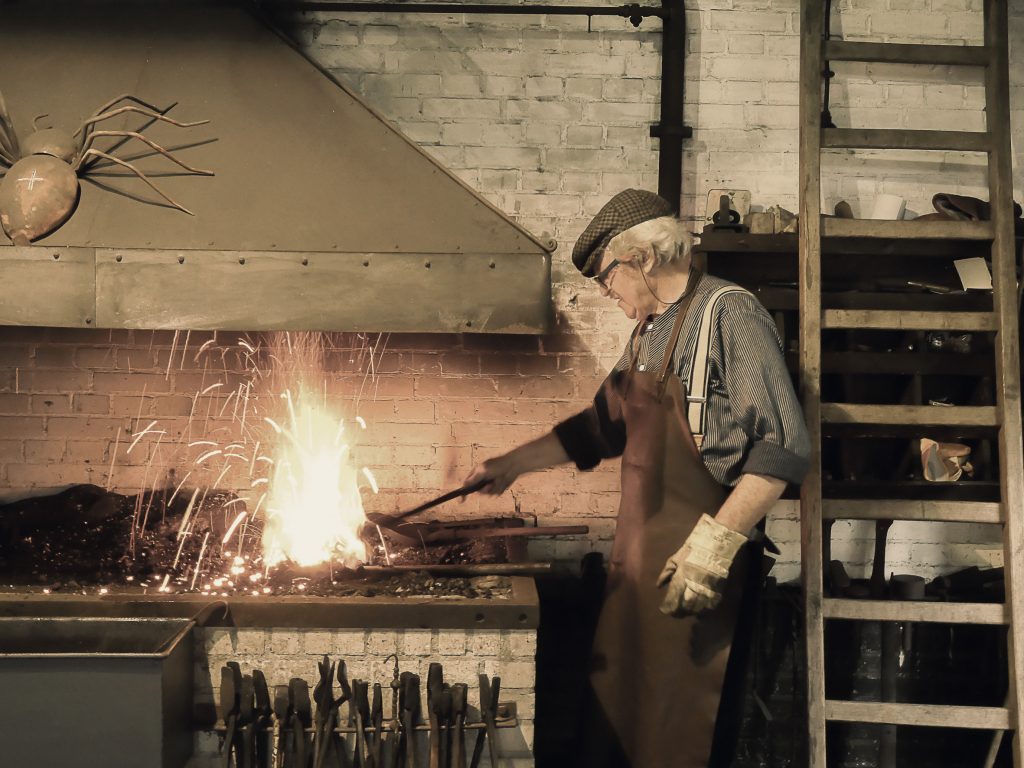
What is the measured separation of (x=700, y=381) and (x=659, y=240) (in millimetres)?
374

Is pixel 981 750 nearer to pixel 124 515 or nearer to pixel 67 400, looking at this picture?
pixel 124 515

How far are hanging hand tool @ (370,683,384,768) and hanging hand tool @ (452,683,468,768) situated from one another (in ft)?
0.60

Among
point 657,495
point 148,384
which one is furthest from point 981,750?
point 148,384

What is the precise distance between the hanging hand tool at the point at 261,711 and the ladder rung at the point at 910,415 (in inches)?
67.7

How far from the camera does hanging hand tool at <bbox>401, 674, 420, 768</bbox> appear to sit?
227 cm

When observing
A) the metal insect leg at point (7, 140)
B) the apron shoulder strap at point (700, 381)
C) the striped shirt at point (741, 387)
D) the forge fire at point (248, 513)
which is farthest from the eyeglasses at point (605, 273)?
the metal insect leg at point (7, 140)

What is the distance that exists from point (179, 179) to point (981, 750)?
125 inches

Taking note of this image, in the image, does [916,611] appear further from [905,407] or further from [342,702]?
[342,702]

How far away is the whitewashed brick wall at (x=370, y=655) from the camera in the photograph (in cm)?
232

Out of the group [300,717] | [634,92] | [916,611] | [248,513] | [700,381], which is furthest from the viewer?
[634,92]

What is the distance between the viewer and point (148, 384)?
3.36 meters

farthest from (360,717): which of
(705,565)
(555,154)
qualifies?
(555,154)

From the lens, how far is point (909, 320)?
271cm

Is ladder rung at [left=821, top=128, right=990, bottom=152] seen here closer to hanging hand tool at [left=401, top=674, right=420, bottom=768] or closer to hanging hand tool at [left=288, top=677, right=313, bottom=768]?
hanging hand tool at [left=401, top=674, right=420, bottom=768]
